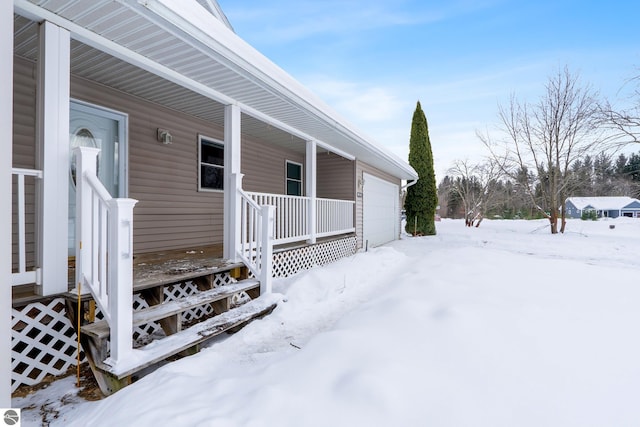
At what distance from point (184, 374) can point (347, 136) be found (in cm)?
519

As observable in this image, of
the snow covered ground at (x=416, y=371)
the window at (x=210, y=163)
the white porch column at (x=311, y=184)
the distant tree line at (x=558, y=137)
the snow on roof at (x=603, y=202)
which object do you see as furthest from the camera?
the snow on roof at (x=603, y=202)

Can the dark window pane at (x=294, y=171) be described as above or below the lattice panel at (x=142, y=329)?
above

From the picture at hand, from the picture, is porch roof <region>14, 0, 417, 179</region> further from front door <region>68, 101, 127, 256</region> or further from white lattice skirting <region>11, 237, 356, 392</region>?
white lattice skirting <region>11, 237, 356, 392</region>

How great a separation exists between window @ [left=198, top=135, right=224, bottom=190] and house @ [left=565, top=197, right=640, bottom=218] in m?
44.5

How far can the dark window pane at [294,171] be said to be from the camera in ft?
28.3

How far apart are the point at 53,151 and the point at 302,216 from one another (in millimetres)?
4168

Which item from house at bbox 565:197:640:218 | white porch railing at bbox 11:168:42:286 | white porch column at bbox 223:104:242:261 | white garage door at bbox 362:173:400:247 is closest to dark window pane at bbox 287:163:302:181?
white garage door at bbox 362:173:400:247

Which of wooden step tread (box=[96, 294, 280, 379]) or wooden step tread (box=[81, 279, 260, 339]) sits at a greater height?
wooden step tread (box=[81, 279, 260, 339])

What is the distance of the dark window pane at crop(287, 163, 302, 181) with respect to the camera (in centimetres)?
862

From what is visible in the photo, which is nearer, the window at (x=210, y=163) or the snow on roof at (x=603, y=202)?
the window at (x=210, y=163)

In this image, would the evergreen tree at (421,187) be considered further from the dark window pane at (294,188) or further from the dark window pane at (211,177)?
the dark window pane at (211,177)

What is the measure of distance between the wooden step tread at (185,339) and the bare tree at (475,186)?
887 inches
